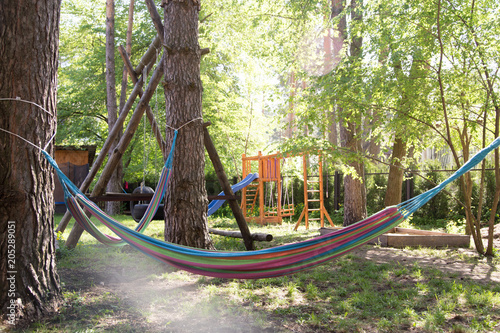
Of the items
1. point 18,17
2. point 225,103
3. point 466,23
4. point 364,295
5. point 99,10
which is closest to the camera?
point 18,17

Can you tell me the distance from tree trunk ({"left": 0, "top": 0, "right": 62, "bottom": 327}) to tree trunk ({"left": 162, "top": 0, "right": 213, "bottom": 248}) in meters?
1.56

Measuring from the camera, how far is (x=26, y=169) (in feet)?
7.77

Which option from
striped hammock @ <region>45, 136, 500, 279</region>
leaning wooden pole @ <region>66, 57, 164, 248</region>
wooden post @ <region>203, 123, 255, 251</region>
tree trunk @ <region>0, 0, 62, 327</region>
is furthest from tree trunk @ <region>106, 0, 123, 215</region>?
striped hammock @ <region>45, 136, 500, 279</region>

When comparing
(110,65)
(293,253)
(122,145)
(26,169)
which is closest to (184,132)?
(122,145)

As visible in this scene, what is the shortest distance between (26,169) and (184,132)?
1798 mm

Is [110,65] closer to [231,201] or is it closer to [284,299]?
[231,201]

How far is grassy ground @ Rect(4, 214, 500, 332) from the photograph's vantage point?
2.45m

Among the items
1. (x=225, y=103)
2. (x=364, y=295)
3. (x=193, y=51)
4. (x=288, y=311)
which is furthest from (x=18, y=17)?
(x=225, y=103)

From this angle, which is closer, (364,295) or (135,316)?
(135,316)

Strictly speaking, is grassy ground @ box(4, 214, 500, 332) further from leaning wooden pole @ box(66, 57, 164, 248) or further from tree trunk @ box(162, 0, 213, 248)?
leaning wooden pole @ box(66, 57, 164, 248)

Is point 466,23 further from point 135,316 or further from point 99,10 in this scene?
point 99,10

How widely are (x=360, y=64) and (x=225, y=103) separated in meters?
6.14

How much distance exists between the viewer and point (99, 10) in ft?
42.7

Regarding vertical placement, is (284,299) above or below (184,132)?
below
